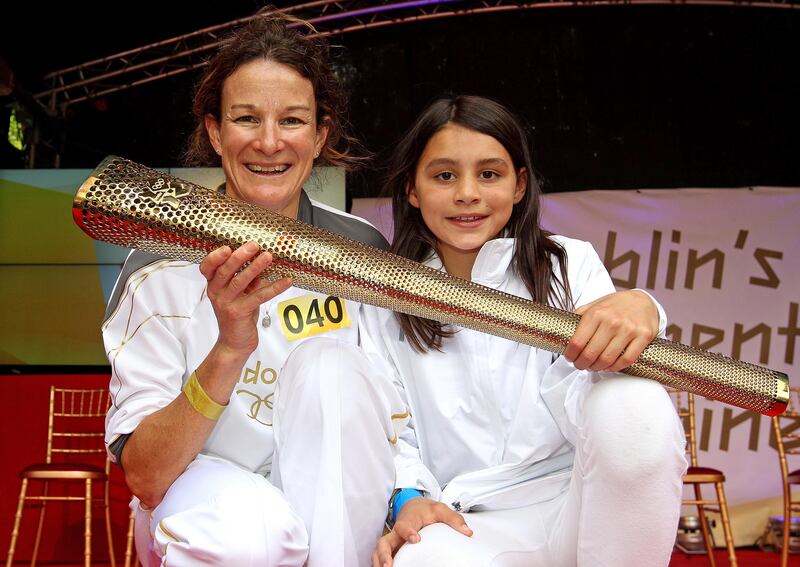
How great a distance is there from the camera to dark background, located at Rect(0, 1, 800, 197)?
5480 mm

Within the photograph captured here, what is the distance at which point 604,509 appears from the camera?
1217 millimetres

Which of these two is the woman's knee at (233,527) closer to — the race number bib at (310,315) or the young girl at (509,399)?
the young girl at (509,399)

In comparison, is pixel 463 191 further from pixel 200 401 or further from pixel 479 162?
pixel 200 401

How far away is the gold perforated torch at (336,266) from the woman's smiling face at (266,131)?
468 millimetres

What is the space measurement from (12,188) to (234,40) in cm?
395

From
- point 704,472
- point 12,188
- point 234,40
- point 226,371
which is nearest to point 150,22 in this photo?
point 12,188

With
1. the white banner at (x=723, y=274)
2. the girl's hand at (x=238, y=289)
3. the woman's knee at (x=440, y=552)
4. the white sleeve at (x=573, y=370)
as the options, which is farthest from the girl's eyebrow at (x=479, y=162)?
the white banner at (x=723, y=274)

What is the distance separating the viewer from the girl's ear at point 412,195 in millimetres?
1944

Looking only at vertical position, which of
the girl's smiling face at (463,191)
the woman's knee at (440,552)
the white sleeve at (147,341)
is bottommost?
the woman's knee at (440,552)

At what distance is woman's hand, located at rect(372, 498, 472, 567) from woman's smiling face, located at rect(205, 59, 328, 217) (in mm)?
709

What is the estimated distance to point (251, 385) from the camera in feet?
5.35

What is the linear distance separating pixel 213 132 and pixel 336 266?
704mm

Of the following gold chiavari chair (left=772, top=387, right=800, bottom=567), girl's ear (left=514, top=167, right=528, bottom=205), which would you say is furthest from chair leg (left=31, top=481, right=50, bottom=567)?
gold chiavari chair (left=772, top=387, right=800, bottom=567)

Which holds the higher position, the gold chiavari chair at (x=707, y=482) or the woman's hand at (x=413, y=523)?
the woman's hand at (x=413, y=523)
